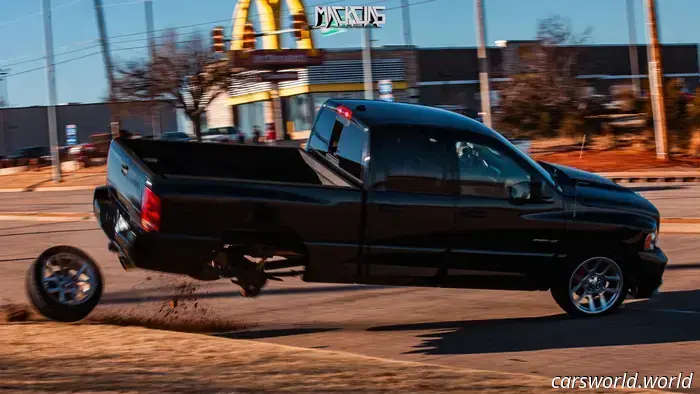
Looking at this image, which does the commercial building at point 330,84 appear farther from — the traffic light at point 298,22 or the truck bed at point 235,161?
the truck bed at point 235,161

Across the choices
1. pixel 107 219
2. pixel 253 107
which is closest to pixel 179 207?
pixel 107 219

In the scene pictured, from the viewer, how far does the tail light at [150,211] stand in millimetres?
7746

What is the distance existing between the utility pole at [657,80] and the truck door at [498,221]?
26467 mm

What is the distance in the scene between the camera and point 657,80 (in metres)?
35.1

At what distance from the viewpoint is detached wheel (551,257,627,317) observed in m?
9.22

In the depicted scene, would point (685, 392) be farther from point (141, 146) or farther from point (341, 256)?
point (141, 146)

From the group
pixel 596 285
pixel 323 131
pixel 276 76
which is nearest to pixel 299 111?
pixel 276 76

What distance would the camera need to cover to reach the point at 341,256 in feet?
27.3

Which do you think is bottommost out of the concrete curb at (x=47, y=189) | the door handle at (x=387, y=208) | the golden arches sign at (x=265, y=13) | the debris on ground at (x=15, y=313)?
the debris on ground at (x=15, y=313)

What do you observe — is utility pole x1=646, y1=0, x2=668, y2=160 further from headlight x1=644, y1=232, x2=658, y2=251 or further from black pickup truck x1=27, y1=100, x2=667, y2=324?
headlight x1=644, y1=232, x2=658, y2=251

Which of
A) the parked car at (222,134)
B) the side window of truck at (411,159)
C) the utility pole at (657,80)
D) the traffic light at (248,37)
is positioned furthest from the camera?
the parked car at (222,134)

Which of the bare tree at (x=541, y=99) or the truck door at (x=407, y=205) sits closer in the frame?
the truck door at (x=407, y=205)

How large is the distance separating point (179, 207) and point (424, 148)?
7.43 feet

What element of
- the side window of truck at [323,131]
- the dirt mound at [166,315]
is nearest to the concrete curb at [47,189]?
the dirt mound at [166,315]
